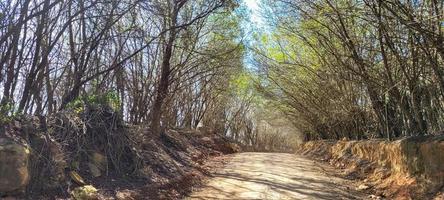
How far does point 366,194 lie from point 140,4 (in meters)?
5.89

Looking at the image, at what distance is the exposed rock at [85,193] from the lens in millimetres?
6688

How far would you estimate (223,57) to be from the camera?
56.4ft

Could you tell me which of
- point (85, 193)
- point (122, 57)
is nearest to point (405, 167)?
point (85, 193)

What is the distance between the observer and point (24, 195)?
6.18 meters

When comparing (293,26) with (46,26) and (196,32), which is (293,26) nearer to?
(196,32)

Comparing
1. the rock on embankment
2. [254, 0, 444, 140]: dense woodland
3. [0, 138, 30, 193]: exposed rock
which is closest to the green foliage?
[0, 138, 30, 193]: exposed rock

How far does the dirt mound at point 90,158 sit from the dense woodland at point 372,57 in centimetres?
480

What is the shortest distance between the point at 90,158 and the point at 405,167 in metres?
5.92

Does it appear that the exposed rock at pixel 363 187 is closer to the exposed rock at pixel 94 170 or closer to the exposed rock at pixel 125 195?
the exposed rock at pixel 125 195

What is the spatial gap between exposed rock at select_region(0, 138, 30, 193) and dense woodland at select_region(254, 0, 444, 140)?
566 centimetres

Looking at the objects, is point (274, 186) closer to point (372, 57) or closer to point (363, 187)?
point (363, 187)

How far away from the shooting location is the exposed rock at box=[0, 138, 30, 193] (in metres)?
6.00

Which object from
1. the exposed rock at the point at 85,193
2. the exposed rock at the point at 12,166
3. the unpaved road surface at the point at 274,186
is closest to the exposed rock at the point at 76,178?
the exposed rock at the point at 85,193

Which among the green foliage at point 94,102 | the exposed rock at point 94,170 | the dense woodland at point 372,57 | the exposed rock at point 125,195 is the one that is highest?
the dense woodland at point 372,57
